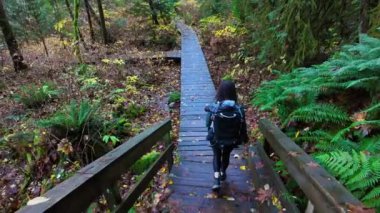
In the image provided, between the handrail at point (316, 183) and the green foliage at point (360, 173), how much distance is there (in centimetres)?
27

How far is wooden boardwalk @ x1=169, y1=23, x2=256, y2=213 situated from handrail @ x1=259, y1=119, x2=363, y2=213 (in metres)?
1.57

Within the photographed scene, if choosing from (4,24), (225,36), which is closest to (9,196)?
(4,24)

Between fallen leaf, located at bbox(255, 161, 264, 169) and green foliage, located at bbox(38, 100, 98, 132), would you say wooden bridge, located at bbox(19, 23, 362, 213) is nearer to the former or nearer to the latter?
fallen leaf, located at bbox(255, 161, 264, 169)

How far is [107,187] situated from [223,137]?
2310 mm

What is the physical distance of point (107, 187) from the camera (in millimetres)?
2871

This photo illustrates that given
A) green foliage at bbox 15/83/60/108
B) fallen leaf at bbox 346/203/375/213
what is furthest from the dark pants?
green foliage at bbox 15/83/60/108

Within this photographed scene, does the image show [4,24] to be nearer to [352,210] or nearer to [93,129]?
[93,129]

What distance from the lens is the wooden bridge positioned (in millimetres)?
2188

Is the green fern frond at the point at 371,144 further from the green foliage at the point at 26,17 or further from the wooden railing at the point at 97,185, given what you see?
the green foliage at the point at 26,17

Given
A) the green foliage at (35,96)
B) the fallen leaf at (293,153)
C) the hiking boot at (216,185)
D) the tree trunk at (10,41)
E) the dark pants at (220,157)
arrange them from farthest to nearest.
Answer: the tree trunk at (10,41)
the green foliage at (35,96)
the dark pants at (220,157)
the hiking boot at (216,185)
the fallen leaf at (293,153)

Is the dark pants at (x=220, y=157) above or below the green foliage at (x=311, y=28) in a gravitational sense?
below

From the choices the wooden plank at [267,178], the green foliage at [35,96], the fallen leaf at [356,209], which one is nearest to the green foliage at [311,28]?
the wooden plank at [267,178]

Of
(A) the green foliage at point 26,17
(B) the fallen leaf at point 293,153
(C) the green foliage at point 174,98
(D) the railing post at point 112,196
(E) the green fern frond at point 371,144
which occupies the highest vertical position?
(A) the green foliage at point 26,17

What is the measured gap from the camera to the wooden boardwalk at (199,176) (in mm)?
4555
